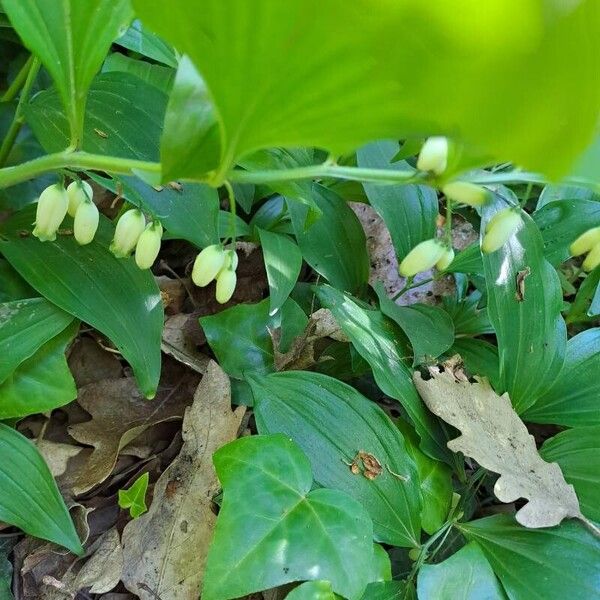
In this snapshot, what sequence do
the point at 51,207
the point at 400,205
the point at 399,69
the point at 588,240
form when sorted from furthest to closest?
the point at 400,205 → the point at 588,240 → the point at 51,207 → the point at 399,69

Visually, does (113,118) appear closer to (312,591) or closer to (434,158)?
(434,158)

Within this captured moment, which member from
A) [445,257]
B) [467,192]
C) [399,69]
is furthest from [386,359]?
[399,69]

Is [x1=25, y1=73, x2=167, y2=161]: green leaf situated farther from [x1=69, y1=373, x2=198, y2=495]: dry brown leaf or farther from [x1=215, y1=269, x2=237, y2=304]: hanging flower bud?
[x1=69, y1=373, x2=198, y2=495]: dry brown leaf

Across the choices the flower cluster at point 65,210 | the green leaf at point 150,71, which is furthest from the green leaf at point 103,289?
the green leaf at point 150,71

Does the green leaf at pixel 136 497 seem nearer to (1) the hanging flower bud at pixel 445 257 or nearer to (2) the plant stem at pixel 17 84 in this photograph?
(1) the hanging flower bud at pixel 445 257

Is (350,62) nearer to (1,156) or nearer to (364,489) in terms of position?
(364,489)

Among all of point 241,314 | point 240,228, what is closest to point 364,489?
point 241,314
